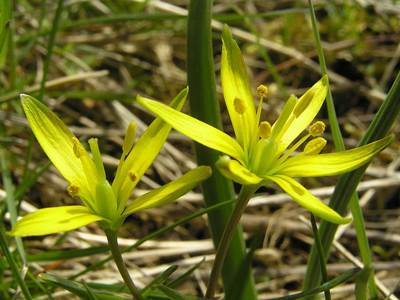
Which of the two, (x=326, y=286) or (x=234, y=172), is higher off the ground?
(x=234, y=172)

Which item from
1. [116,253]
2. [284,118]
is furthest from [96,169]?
[284,118]

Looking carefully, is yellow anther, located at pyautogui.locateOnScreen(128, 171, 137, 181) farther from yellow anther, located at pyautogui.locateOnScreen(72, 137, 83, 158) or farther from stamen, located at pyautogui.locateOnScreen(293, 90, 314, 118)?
stamen, located at pyautogui.locateOnScreen(293, 90, 314, 118)

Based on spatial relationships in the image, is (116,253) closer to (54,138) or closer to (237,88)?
(54,138)

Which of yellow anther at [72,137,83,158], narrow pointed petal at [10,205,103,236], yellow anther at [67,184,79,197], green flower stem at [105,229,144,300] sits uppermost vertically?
yellow anther at [72,137,83,158]

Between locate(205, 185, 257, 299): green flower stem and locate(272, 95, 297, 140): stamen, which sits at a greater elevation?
locate(272, 95, 297, 140): stamen

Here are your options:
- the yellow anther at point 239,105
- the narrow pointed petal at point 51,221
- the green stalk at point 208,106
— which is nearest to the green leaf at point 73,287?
the narrow pointed petal at point 51,221

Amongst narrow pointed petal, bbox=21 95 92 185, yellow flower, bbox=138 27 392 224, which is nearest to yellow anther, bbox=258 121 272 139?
yellow flower, bbox=138 27 392 224
